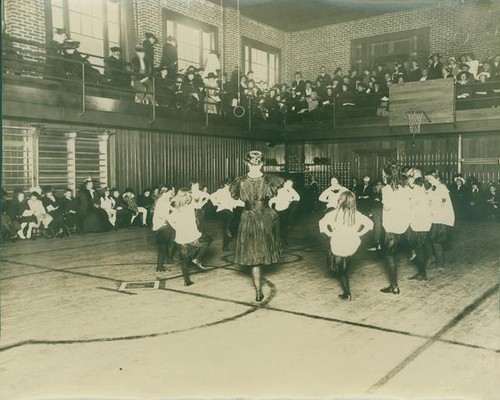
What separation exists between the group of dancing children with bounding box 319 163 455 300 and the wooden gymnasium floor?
0.40m

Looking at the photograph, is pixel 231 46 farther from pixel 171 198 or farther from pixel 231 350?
pixel 231 350

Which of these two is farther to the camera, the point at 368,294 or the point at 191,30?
the point at 191,30

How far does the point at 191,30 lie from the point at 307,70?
5944 mm

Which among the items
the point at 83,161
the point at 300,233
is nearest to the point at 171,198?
the point at 300,233

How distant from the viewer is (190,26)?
17.3 m

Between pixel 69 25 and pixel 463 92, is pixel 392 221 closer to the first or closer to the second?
pixel 463 92

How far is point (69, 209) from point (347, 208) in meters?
8.35

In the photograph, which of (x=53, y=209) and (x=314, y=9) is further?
(x=314, y=9)

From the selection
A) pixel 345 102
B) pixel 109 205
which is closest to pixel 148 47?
pixel 109 205

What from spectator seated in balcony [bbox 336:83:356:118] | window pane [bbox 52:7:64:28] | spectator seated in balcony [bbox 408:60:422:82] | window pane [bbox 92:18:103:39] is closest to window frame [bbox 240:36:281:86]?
spectator seated in balcony [bbox 336:83:356:118]

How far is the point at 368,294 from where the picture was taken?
6336 mm

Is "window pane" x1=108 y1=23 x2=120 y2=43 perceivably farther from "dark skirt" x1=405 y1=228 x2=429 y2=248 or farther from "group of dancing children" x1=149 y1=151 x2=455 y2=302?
"dark skirt" x1=405 y1=228 x2=429 y2=248

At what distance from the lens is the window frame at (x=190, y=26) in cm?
1628

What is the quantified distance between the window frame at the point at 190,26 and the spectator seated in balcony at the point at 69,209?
21.7 ft
